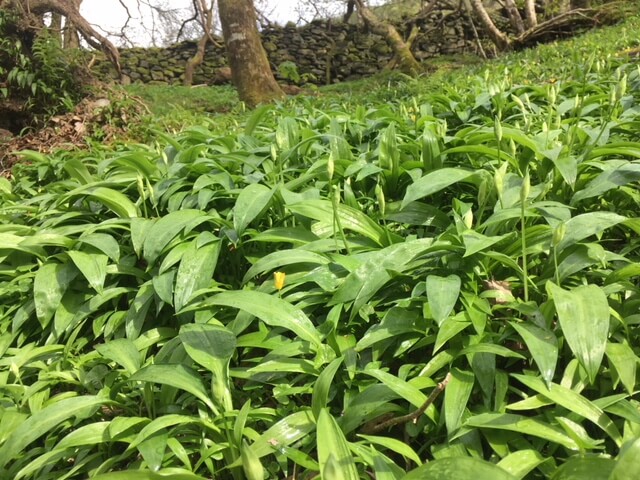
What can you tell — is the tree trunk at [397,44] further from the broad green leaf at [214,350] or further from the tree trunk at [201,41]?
the broad green leaf at [214,350]

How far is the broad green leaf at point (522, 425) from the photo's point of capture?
108 cm

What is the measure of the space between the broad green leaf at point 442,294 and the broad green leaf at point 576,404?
0.76ft

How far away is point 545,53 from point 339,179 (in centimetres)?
556

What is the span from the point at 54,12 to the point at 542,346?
703 centimetres

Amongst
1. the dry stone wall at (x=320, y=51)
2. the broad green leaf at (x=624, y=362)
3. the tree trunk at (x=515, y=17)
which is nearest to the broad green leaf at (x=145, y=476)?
the broad green leaf at (x=624, y=362)

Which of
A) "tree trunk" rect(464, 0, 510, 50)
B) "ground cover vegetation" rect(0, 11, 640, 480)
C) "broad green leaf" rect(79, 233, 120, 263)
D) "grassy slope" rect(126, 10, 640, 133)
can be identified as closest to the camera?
"ground cover vegetation" rect(0, 11, 640, 480)

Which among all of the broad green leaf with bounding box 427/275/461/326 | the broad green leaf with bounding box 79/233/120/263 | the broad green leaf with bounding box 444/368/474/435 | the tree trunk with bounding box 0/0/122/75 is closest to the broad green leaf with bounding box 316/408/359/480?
the broad green leaf with bounding box 444/368/474/435

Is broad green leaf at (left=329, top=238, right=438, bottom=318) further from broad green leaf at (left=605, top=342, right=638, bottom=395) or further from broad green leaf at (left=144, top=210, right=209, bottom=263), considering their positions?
broad green leaf at (left=144, top=210, right=209, bottom=263)

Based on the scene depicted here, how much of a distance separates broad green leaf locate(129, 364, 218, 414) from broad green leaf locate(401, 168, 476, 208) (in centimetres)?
94

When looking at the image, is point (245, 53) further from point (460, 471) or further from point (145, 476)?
point (460, 471)

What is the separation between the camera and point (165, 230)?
6.05 feet

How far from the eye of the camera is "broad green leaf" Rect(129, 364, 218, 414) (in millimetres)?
1298

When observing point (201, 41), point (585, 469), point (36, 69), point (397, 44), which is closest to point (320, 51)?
point (201, 41)

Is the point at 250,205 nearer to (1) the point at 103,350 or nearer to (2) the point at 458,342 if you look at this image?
(1) the point at 103,350
